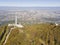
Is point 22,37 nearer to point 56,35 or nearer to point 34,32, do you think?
point 34,32

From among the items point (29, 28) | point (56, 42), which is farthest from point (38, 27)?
point (56, 42)

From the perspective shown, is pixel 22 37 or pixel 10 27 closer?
pixel 22 37

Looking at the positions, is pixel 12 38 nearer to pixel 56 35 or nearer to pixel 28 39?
pixel 28 39

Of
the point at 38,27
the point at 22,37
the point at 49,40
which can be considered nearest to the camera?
the point at 22,37

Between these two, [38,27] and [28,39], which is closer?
[28,39]

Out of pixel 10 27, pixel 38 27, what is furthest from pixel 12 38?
pixel 38 27

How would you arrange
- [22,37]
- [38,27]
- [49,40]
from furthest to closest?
[38,27], [49,40], [22,37]
